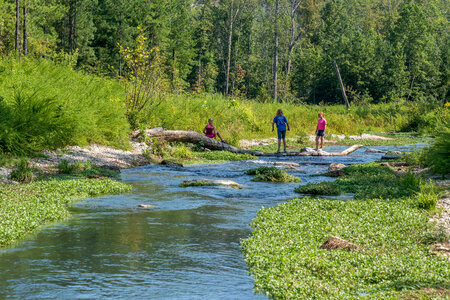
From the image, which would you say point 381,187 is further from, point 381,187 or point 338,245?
point 338,245

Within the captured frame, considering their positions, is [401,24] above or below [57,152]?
above

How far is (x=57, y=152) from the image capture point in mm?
17062

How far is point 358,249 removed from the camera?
796cm

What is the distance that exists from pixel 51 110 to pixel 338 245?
1148 centimetres

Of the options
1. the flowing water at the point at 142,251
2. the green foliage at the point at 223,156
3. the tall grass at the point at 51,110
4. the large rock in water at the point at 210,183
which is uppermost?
the tall grass at the point at 51,110

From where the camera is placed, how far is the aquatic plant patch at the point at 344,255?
6375mm

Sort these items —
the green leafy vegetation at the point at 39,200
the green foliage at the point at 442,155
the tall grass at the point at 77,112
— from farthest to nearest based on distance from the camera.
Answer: the tall grass at the point at 77,112, the green foliage at the point at 442,155, the green leafy vegetation at the point at 39,200

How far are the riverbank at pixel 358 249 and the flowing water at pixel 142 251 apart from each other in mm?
442

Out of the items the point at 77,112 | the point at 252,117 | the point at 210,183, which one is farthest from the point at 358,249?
the point at 252,117

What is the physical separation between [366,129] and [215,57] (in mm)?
46074

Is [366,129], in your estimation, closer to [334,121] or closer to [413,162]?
[334,121]

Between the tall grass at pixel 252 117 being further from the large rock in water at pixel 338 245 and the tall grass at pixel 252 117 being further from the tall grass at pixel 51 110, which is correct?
the large rock in water at pixel 338 245

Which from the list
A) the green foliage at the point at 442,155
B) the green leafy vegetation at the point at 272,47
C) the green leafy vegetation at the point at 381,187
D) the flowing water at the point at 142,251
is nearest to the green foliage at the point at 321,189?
the green leafy vegetation at the point at 381,187

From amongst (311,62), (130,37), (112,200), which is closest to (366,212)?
(112,200)
